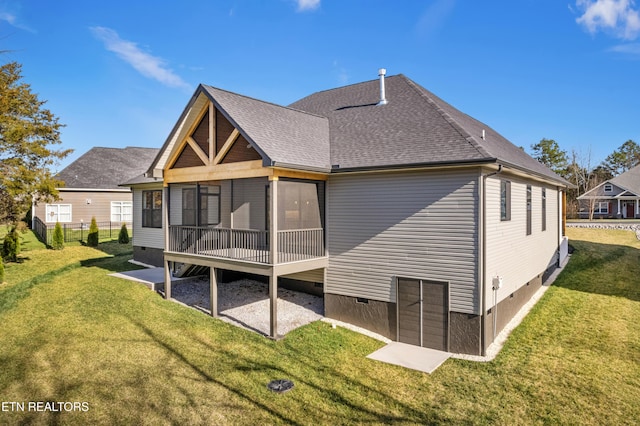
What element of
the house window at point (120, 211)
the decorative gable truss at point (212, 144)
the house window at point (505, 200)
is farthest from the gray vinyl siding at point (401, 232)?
the house window at point (120, 211)

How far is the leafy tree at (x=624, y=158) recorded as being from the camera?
6662 cm

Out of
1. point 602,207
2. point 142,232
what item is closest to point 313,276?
point 142,232

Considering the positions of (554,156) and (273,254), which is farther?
(554,156)

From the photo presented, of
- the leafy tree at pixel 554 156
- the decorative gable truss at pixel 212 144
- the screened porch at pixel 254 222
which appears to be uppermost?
the leafy tree at pixel 554 156

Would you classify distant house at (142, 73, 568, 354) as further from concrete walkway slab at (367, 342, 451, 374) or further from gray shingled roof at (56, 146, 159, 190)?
gray shingled roof at (56, 146, 159, 190)

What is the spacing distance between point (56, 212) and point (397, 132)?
29.8m

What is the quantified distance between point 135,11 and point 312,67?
9482 millimetres

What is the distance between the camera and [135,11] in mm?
16609

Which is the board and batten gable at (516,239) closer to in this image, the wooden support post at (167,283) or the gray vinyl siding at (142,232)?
the wooden support post at (167,283)

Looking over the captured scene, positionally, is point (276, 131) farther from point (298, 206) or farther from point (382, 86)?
point (382, 86)

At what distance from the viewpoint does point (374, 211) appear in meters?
11.5

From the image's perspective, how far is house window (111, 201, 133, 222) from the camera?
3228cm

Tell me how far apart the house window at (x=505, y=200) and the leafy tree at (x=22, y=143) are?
1734 cm

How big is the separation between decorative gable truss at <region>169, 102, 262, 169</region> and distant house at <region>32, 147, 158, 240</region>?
19455 mm
